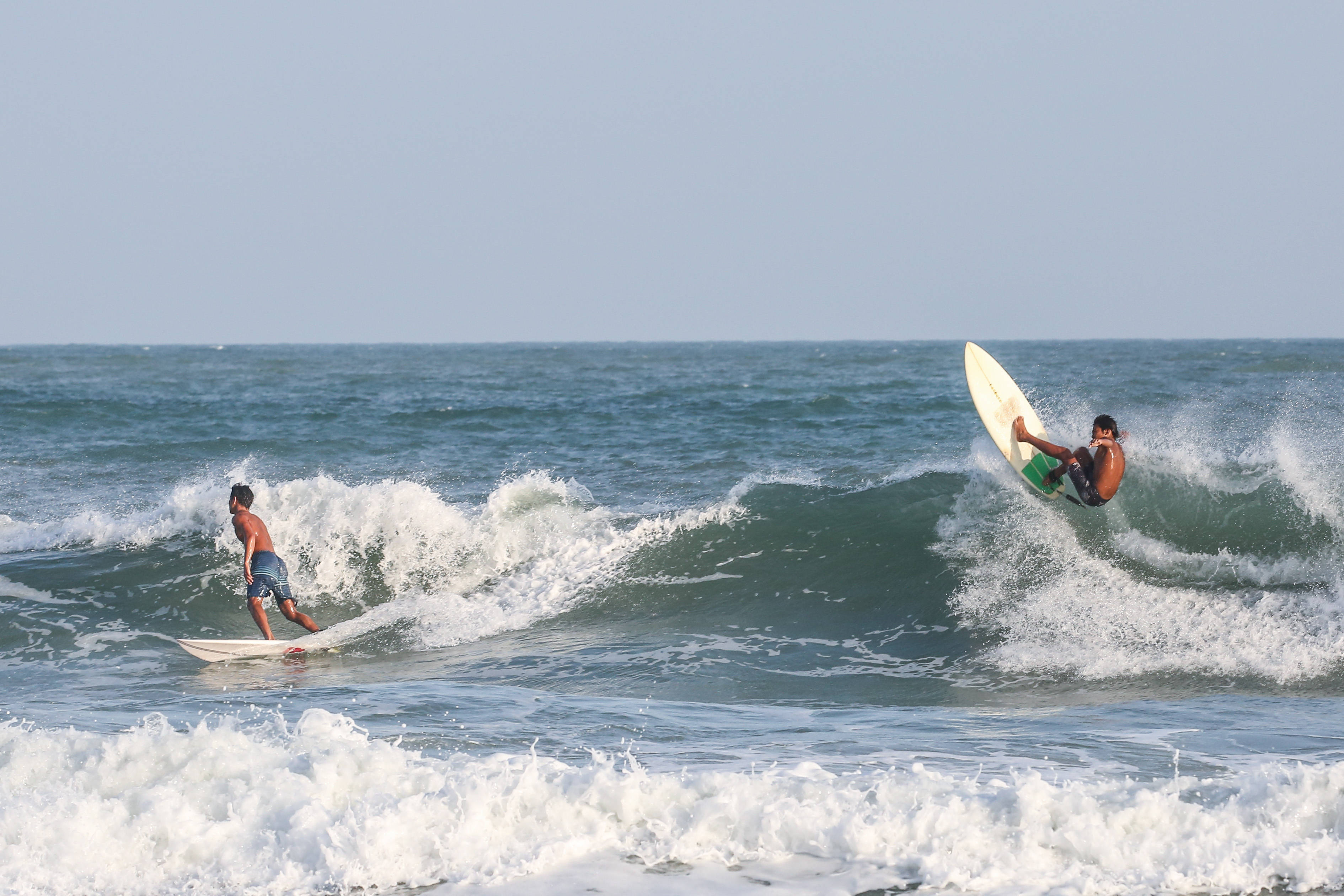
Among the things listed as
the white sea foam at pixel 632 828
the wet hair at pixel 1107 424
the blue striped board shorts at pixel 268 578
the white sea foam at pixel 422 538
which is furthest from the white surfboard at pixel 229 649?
the wet hair at pixel 1107 424

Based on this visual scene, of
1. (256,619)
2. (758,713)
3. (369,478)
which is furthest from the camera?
(369,478)

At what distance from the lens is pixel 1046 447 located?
9820 mm

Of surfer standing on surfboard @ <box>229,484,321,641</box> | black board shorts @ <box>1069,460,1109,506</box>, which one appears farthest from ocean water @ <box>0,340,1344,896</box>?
black board shorts @ <box>1069,460,1109,506</box>

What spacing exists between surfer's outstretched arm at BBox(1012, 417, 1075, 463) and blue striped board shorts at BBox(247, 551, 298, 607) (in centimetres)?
635

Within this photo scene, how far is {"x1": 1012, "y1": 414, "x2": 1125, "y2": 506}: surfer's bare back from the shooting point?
9.41 m

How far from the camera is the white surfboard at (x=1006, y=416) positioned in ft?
34.0

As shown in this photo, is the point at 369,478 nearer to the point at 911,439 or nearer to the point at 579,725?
the point at 911,439

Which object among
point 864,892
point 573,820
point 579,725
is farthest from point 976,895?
point 579,725

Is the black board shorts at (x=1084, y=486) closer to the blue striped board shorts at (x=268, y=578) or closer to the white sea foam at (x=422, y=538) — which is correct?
the white sea foam at (x=422, y=538)

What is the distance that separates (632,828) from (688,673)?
12.1 feet

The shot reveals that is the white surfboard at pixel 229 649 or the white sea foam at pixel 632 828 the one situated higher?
the white sea foam at pixel 632 828

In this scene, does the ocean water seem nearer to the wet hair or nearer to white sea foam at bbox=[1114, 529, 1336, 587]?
white sea foam at bbox=[1114, 529, 1336, 587]

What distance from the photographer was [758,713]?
7199 millimetres

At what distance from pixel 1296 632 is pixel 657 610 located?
5.06 metres
